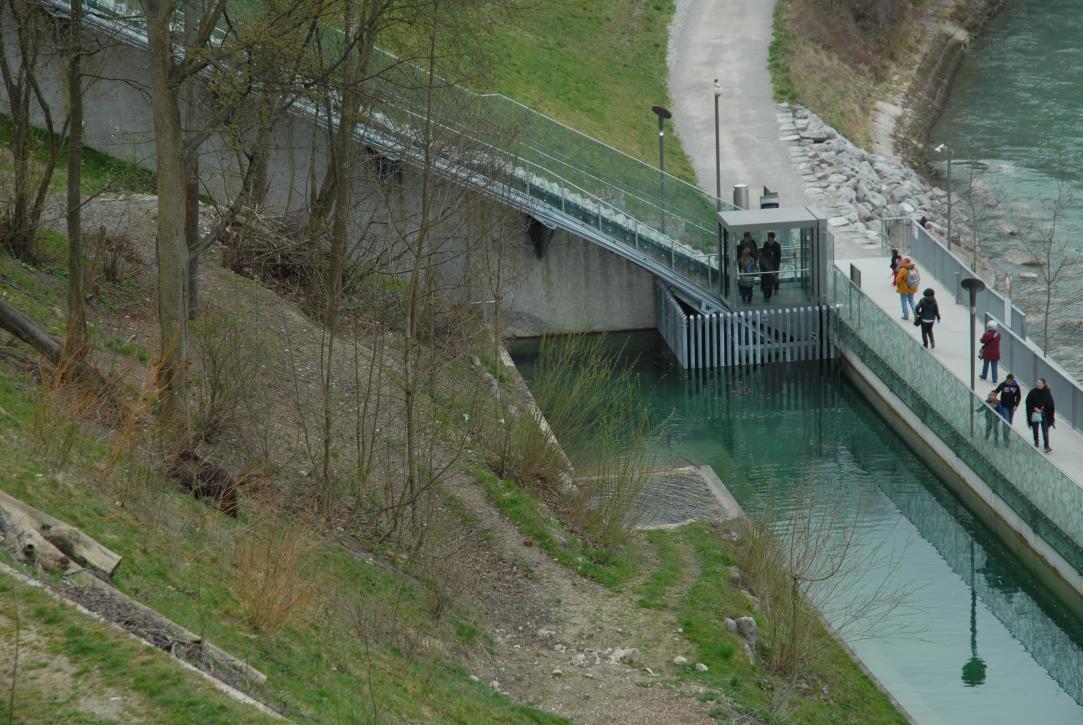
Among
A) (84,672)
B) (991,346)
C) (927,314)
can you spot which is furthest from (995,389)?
(84,672)

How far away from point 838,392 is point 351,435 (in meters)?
12.6

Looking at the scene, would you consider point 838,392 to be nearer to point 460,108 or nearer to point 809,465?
point 809,465

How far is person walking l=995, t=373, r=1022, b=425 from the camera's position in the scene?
24.1 meters

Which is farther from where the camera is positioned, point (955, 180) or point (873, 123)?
point (873, 123)

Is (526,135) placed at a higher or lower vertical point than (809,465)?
higher

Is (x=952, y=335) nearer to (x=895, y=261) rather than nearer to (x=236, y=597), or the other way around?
(x=895, y=261)

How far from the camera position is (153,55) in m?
17.4

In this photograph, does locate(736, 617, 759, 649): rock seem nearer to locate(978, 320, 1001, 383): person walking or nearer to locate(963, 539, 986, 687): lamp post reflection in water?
locate(963, 539, 986, 687): lamp post reflection in water

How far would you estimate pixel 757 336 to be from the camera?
106ft

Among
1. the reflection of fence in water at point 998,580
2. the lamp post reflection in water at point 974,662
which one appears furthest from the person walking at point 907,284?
the lamp post reflection in water at point 974,662

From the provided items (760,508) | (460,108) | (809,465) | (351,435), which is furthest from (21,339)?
(809,465)

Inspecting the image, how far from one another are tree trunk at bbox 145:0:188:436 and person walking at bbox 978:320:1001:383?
14049 millimetres


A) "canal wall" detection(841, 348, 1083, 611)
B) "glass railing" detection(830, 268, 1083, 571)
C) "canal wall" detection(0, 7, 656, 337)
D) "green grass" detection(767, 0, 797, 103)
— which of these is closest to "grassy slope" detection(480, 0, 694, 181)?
Answer: "green grass" detection(767, 0, 797, 103)

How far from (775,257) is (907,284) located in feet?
10.8
